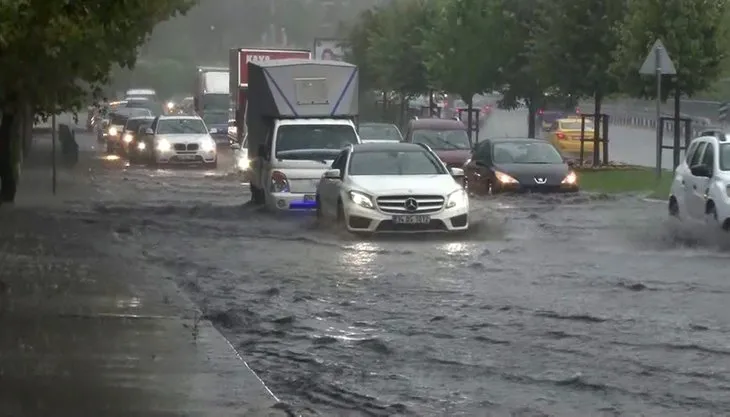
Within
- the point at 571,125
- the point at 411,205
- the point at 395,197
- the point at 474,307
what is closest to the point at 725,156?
the point at 411,205

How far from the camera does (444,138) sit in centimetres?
3759

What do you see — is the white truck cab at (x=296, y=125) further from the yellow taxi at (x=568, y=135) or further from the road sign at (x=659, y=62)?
the yellow taxi at (x=568, y=135)

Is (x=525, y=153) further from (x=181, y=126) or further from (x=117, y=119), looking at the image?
(x=117, y=119)

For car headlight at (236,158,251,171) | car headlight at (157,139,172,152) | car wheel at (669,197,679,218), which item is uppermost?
car wheel at (669,197,679,218)

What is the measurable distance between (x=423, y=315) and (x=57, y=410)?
18.3 ft

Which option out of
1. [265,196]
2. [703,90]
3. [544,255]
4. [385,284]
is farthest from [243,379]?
[703,90]

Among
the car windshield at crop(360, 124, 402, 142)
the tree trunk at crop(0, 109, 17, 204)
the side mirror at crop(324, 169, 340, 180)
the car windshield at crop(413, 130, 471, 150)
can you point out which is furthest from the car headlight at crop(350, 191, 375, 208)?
the car windshield at crop(360, 124, 402, 142)

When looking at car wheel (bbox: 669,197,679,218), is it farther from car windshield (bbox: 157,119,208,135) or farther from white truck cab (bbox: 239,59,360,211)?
car windshield (bbox: 157,119,208,135)

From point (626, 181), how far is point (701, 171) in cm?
1497

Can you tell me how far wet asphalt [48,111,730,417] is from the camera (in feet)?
34.2

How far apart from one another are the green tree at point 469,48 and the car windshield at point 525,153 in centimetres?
1598

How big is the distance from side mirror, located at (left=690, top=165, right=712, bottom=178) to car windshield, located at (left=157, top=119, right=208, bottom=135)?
100 feet

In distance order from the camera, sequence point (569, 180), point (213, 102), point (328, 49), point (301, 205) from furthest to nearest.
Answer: point (213, 102) → point (328, 49) → point (569, 180) → point (301, 205)

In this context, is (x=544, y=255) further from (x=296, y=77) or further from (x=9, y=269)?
(x=296, y=77)
